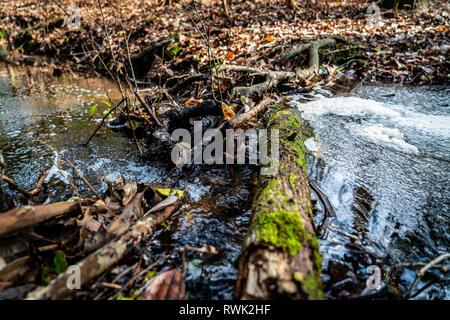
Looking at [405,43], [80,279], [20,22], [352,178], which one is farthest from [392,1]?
[20,22]

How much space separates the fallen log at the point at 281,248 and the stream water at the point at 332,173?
9.8 inches

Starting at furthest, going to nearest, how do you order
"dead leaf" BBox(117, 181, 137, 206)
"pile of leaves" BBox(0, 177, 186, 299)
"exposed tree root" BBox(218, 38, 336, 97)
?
"exposed tree root" BBox(218, 38, 336, 97) → "dead leaf" BBox(117, 181, 137, 206) → "pile of leaves" BBox(0, 177, 186, 299)

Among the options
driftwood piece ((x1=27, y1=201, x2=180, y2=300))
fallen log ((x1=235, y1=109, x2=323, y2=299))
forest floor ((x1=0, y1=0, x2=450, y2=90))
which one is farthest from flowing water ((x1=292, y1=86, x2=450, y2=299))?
forest floor ((x1=0, y1=0, x2=450, y2=90))

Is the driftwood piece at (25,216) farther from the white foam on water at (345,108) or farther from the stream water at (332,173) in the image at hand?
the white foam on water at (345,108)

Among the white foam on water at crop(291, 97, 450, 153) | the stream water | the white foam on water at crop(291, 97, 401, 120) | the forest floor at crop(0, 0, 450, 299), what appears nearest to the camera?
the forest floor at crop(0, 0, 450, 299)

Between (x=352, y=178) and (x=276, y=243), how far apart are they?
1380mm

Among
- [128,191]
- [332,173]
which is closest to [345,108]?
[332,173]

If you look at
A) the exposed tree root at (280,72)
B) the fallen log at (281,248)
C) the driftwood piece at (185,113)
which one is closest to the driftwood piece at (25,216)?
the fallen log at (281,248)

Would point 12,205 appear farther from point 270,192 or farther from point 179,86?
point 179,86

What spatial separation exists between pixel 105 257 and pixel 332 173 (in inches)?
76.3

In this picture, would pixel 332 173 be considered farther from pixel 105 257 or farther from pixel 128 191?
pixel 105 257

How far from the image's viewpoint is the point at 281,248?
115 centimetres

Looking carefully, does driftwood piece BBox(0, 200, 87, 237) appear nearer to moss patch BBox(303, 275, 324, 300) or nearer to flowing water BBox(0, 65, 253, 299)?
flowing water BBox(0, 65, 253, 299)

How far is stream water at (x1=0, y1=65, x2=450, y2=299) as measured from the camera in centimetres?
151
